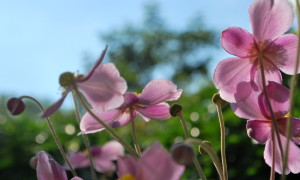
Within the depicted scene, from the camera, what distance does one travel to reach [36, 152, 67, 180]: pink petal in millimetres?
563

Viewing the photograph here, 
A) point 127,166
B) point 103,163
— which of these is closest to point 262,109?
point 127,166

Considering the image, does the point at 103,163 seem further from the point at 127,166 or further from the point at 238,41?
the point at 127,166

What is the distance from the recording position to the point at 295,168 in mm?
633

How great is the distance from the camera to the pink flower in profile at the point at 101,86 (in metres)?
0.53

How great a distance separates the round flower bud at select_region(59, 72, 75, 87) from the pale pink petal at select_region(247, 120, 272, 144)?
24cm

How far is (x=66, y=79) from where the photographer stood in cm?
53

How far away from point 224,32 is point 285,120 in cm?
14

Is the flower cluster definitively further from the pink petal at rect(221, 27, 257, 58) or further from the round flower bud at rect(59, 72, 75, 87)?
the round flower bud at rect(59, 72, 75, 87)

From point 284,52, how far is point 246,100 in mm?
103

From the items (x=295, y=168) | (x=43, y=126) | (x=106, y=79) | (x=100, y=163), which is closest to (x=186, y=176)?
(x=100, y=163)

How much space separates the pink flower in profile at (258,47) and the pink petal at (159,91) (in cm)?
6

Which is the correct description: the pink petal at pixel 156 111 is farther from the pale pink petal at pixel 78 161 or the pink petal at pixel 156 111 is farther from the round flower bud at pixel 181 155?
the pale pink petal at pixel 78 161

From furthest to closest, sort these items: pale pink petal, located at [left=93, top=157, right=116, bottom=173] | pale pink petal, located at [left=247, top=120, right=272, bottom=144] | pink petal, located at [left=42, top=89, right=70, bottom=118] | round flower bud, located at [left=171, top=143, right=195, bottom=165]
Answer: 1. pale pink petal, located at [left=93, top=157, right=116, bottom=173]
2. pale pink petal, located at [left=247, top=120, right=272, bottom=144]
3. pink petal, located at [left=42, top=89, right=70, bottom=118]
4. round flower bud, located at [left=171, top=143, right=195, bottom=165]

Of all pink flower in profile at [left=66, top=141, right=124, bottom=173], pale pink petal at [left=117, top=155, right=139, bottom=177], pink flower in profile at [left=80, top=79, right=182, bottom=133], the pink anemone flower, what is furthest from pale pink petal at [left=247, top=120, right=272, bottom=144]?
pink flower in profile at [left=66, top=141, right=124, bottom=173]
